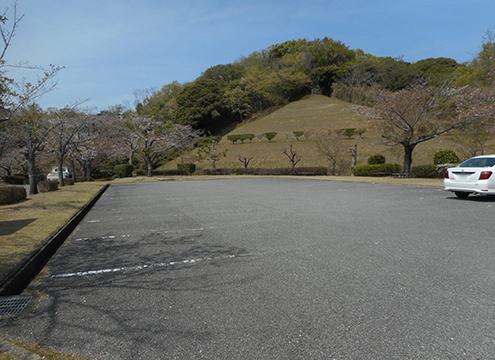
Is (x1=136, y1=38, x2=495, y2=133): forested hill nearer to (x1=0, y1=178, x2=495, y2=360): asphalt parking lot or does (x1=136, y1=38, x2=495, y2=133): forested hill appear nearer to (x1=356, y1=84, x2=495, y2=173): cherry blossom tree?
(x1=356, y1=84, x2=495, y2=173): cherry blossom tree

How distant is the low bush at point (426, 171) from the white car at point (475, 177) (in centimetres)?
969

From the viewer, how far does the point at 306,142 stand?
39.9 m

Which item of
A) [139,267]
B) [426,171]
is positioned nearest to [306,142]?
[426,171]

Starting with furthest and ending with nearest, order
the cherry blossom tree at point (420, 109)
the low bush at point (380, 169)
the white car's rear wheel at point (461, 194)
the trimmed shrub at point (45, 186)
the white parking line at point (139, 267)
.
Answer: the low bush at point (380, 169), the cherry blossom tree at point (420, 109), the trimmed shrub at point (45, 186), the white car's rear wheel at point (461, 194), the white parking line at point (139, 267)

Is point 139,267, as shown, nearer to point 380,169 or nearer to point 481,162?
point 481,162

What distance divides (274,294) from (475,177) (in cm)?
855

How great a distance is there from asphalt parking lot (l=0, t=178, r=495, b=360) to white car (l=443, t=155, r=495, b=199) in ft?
10.3

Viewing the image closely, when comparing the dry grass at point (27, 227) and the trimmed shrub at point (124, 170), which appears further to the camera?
the trimmed shrub at point (124, 170)

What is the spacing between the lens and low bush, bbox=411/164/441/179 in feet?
59.6

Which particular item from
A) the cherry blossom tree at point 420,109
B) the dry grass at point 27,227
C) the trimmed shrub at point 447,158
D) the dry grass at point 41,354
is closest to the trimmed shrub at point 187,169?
the cherry blossom tree at point 420,109

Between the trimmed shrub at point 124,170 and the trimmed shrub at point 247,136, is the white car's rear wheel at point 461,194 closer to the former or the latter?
the trimmed shrub at point 124,170

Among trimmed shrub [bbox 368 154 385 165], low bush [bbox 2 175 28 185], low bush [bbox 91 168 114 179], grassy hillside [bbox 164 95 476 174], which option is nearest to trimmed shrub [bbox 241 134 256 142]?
grassy hillside [bbox 164 95 476 174]

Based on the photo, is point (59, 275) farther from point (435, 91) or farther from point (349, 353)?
point (435, 91)

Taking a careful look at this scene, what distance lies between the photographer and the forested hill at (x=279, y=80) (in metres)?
59.2
